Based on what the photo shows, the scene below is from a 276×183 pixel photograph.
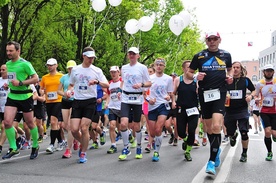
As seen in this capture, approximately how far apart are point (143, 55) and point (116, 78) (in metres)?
25.0

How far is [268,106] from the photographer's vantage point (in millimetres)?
8305

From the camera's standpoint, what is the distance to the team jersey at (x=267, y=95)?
828 centimetres

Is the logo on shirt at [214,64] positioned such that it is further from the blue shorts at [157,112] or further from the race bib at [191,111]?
the blue shorts at [157,112]

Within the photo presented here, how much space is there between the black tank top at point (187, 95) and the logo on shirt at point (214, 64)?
1.75 m

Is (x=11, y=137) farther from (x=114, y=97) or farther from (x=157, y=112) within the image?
(x=114, y=97)

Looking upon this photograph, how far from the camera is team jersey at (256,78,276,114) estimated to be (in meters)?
8.28

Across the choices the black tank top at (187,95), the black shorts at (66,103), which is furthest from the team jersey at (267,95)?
the black shorts at (66,103)

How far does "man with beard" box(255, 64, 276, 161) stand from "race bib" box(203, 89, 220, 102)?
2604 millimetres

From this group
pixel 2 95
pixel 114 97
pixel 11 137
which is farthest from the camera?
pixel 114 97

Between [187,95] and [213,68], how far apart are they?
1.82m

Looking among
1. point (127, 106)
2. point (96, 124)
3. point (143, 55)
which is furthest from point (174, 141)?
point (143, 55)

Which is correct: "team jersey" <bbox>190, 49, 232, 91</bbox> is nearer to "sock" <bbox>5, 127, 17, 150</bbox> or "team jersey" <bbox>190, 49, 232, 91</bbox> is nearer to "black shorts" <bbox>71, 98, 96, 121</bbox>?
"black shorts" <bbox>71, 98, 96, 121</bbox>

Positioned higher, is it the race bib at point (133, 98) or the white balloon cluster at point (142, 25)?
the white balloon cluster at point (142, 25)

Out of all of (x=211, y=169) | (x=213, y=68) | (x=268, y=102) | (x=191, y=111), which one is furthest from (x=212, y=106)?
(x=268, y=102)
